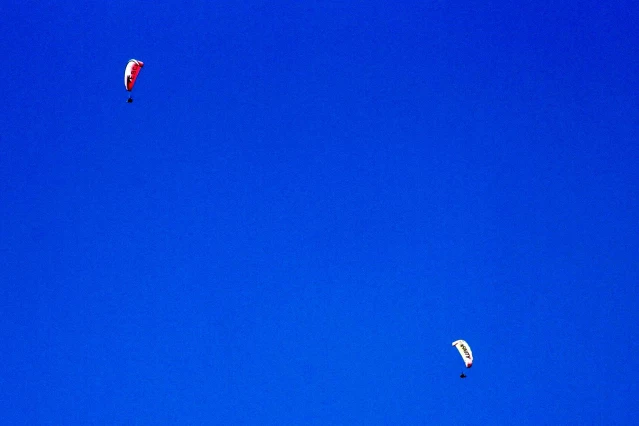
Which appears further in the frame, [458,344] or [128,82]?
[458,344]

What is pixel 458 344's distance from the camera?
24.1 m

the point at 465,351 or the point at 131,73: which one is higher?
the point at 131,73

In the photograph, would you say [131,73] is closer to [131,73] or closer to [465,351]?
[131,73]

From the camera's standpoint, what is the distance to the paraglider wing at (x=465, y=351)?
23.3 meters

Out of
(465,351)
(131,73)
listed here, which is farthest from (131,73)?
(465,351)

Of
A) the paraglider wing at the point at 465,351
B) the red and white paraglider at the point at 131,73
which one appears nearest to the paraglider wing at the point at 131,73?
the red and white paraglider at the point at 131,73

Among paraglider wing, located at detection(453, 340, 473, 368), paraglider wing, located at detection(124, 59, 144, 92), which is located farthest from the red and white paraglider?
paraglider wing, located at detection(453, 340, 473, 368)

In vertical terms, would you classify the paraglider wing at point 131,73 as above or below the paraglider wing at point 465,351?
above

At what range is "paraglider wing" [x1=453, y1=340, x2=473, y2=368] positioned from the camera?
23253mm

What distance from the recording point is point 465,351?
77.7ft

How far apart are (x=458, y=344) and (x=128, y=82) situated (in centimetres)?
1317

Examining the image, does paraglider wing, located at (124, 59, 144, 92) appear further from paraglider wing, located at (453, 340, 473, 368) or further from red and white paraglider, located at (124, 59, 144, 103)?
paraglider wing, located at (453, 340, 473, 368)

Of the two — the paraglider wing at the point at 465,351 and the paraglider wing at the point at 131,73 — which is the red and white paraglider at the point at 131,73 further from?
the paraglider wing at the point at 465,351

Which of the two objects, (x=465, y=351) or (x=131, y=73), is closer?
(x=131, y=73)
